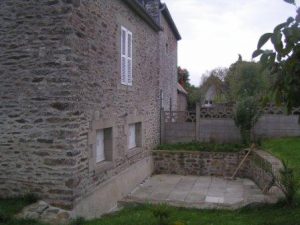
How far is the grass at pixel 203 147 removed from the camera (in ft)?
47.3

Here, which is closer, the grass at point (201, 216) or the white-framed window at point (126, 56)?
the grass at point (201, 216)

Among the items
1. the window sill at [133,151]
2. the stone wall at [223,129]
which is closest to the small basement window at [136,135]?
the window sill at [133,151]

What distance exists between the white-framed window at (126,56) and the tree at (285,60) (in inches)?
284

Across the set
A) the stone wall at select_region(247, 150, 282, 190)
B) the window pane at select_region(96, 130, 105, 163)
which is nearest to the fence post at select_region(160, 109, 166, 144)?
the stone wall at select_region(247, 150, 282, 190)

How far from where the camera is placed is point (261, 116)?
49.1 ft

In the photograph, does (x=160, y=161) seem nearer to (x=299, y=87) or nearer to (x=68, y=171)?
(x=68, y=171)

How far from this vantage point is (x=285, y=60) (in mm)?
3611

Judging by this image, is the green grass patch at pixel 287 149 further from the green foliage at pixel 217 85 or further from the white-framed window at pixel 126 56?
the green foliage at pixel 217 85

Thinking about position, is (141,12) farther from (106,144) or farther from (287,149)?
(287,149)

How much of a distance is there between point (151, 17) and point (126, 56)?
278 cm

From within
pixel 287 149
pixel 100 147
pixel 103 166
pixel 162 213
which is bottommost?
pixel 162 213

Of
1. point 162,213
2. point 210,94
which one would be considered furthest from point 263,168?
point 210,94

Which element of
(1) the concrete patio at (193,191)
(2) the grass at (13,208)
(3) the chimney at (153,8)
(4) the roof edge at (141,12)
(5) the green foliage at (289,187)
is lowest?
(1) the concrete patio at (193,191)

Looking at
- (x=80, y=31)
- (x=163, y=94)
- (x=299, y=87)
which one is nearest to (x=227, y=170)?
(x=163, y=94)
